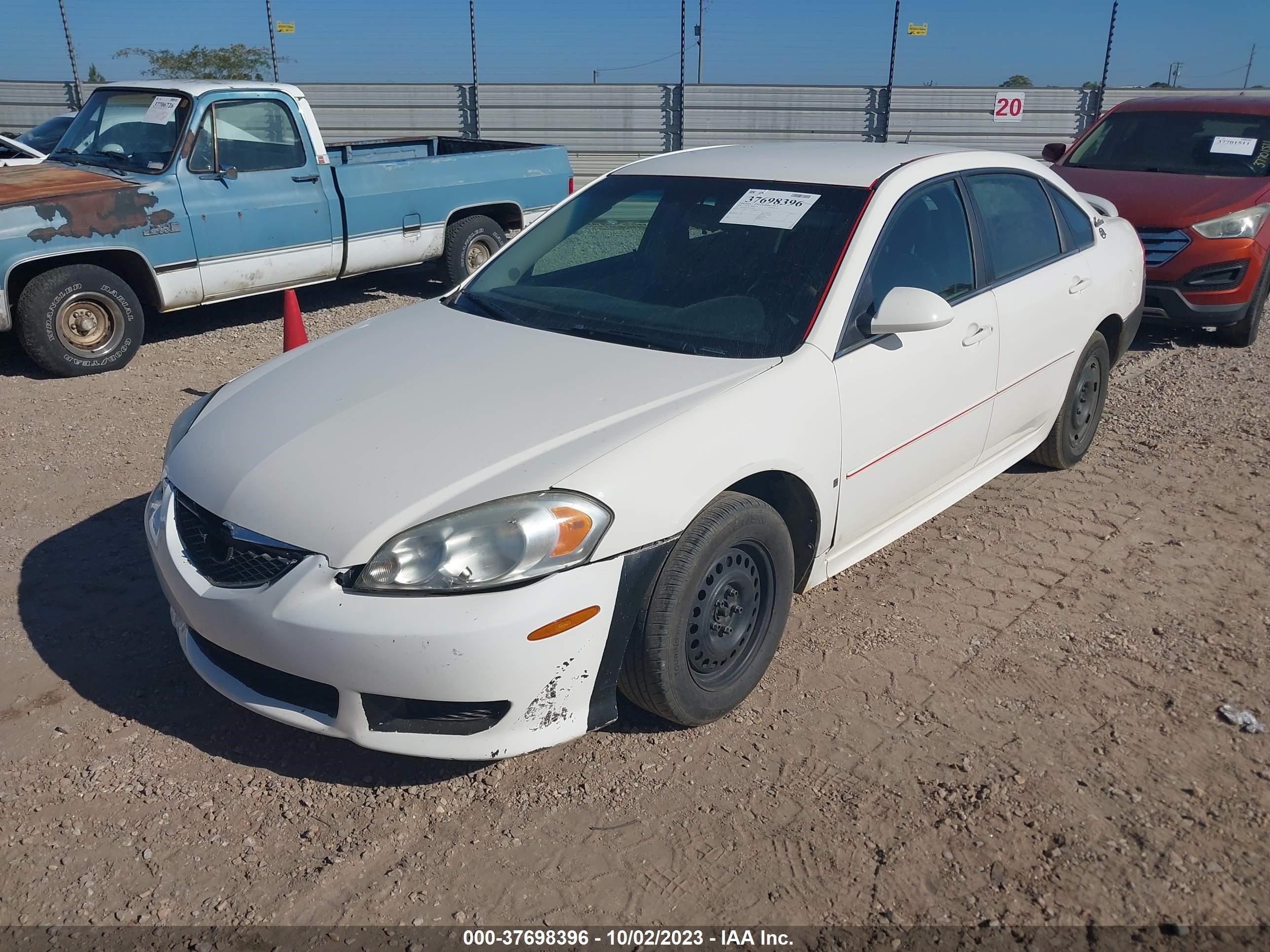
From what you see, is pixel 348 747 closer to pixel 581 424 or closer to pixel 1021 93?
pixel 581 424

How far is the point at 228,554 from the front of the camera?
2.86 m

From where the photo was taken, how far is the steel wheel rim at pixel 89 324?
21.8 feet

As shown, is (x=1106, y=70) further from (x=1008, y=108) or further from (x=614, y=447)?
(x=614, y=447)

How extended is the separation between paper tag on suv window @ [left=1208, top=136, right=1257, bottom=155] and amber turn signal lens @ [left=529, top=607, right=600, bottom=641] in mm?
7597

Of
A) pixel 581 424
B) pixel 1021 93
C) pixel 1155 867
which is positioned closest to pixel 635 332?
pixel 581 424

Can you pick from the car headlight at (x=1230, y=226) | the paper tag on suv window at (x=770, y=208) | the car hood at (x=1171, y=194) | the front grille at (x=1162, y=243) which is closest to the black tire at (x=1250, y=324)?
the car headlight at (x=1230, y=226)

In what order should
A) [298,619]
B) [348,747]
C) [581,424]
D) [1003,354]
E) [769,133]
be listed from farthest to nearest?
[769,133], [1003,354], [348,747], [581,424], [298,619]

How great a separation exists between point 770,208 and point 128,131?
5.78m

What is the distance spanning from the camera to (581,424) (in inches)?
115

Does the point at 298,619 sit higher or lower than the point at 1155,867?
higher

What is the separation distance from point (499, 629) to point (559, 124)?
1658cm

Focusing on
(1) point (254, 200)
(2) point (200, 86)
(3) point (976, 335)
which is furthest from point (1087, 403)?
(2) point (200, 86)

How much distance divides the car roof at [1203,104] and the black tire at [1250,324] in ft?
4.47

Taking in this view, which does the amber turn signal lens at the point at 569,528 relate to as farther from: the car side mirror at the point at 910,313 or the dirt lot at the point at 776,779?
the car side mirror at the point at 910,313
